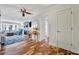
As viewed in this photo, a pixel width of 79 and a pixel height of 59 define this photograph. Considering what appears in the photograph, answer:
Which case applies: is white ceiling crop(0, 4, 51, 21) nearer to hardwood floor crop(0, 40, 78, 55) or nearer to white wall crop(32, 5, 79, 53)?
white wall crop(32, 5, 79, 53)

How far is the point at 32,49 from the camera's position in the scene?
2.58 meters

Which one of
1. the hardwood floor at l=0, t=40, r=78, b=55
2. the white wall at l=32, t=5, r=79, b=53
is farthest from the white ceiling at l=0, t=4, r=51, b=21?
the hardwood floor at l=0, t=40, r=78, b=55

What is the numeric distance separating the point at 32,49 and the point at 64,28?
0.66 metres

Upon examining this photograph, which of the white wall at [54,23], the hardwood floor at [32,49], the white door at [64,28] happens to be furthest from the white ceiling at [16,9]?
the hardwood floor at [32,49]

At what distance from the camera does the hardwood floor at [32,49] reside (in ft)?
8.39

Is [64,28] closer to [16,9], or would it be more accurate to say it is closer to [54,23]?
[54,23]

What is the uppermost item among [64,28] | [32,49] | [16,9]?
[16,9]

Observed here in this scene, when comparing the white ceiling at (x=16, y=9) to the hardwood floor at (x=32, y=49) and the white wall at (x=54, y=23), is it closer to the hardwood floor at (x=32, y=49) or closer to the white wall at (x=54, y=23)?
the white wall at (x=54, y=23)

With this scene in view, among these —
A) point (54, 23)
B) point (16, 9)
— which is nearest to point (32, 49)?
point (54, 23)

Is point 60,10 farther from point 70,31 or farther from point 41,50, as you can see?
point 41,50

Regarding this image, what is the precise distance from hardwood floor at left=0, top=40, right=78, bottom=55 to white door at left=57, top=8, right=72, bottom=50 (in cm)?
12

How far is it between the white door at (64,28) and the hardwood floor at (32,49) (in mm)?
115

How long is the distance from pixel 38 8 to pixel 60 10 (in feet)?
1.23
